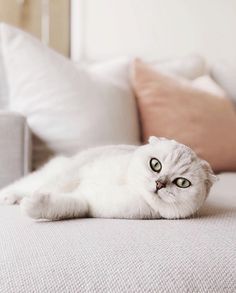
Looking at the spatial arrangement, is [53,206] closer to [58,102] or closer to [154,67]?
[58,102]

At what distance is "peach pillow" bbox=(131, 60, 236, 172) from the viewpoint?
70.4 inches

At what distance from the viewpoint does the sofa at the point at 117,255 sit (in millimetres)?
688

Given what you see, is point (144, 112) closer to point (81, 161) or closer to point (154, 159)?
point (81, 161)

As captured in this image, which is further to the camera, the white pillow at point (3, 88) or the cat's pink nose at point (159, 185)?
the white pillow at point (3, 88)

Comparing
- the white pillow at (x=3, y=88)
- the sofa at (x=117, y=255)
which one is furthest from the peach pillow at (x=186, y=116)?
the sofa at (x=117, y=255)

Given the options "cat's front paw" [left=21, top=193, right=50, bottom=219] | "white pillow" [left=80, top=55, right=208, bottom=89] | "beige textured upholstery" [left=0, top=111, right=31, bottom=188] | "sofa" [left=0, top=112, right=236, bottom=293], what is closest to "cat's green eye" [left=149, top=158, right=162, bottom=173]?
"sofa" [left=0, top=112, right=236, bottom=293]

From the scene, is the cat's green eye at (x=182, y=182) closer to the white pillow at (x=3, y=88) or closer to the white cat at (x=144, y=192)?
the white cat at (x=144, y=192)

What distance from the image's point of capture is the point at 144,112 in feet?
6.01

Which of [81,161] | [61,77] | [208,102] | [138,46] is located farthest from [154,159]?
[138,46]

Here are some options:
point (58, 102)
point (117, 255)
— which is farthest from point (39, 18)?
point (117, 255)

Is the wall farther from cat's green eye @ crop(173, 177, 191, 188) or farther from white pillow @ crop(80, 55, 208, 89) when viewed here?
cat's green eye @ crop(173, 177, 191, 188)

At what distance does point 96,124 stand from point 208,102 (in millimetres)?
478

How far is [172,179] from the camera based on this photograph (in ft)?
3.39

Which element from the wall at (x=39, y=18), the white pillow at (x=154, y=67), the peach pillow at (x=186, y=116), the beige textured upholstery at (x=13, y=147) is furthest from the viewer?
the wall at (x=39, y=18)
